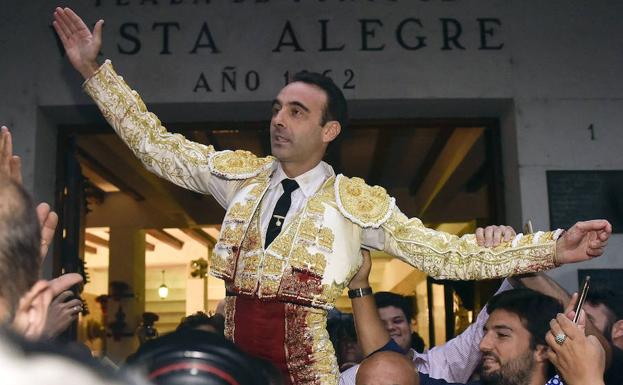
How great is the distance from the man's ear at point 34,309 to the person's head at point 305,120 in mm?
1765

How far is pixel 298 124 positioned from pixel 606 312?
1.85 m

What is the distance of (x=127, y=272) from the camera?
12.9m

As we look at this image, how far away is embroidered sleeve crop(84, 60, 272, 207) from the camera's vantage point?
2.82 meters

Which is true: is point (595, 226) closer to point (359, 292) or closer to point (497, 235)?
point (497, 235)

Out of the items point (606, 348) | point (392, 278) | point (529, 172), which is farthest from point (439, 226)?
point (606, 348)

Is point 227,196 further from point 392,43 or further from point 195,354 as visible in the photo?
point 392,43

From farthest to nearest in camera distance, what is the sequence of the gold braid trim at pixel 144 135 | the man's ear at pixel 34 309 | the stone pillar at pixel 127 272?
the stone pillar at pixel 127 272 < the gold braid trim at pixel 144 135 < the man's ear at pixel 34 309

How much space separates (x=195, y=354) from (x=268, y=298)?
173 cm

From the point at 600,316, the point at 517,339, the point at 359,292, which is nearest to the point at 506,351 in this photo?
the point at 517,339

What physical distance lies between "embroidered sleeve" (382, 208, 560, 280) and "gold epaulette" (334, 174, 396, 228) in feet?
0.23

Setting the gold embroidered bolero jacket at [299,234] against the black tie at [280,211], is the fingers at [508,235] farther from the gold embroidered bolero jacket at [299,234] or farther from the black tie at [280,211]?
the black tie at [280,211]

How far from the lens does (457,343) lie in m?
4.15

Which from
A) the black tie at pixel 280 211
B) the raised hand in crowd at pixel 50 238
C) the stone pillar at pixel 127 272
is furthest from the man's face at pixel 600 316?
the stone pillar at pixel 127 272

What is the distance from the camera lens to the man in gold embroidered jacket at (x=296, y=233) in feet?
8.46
